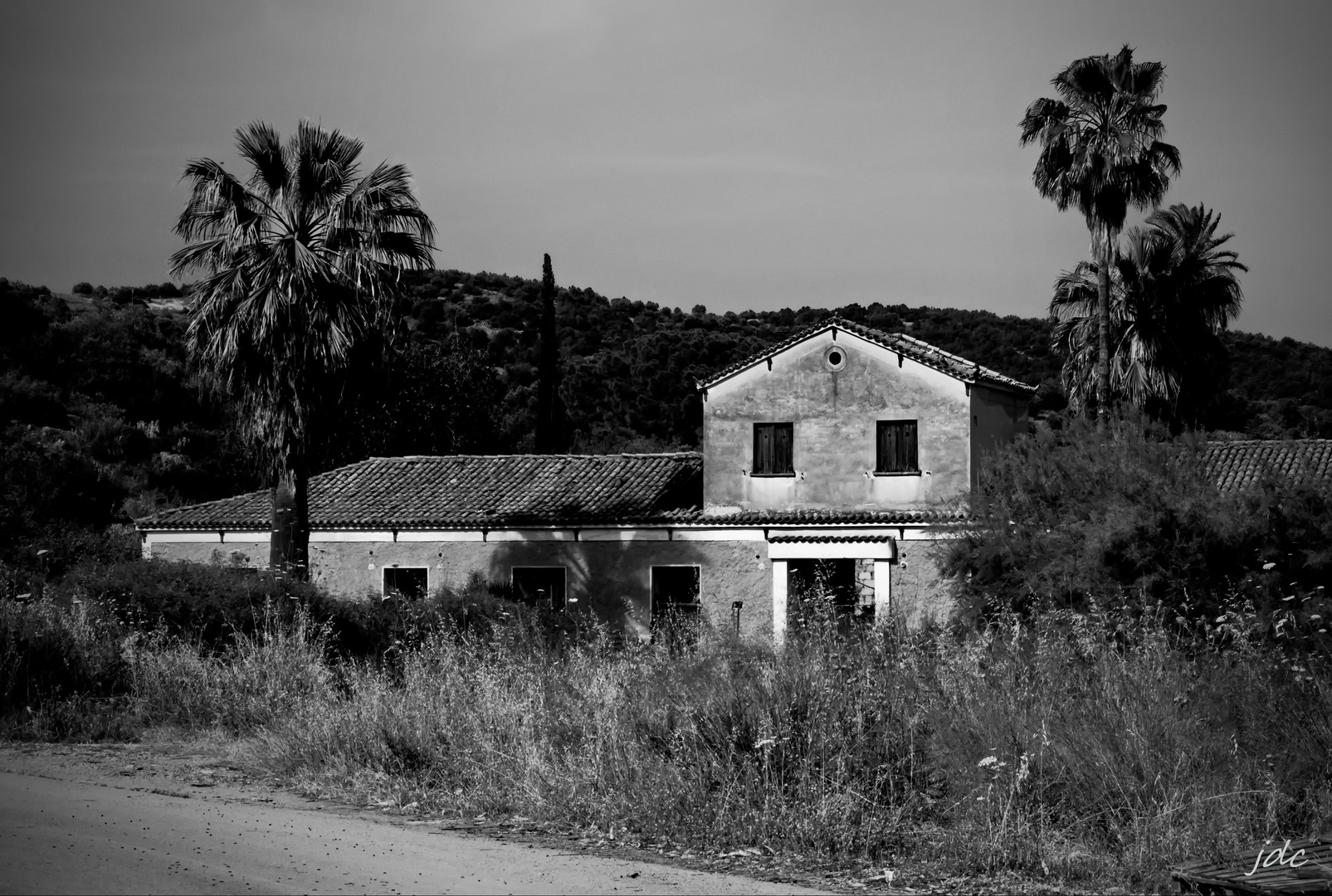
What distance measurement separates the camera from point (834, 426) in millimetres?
27328

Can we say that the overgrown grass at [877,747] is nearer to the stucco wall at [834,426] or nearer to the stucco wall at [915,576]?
the stucco wall at [915,576]

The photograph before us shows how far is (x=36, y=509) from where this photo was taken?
35.5 meters

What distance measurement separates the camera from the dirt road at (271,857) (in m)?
7.16

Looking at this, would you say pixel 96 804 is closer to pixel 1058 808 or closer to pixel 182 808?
pixel 182 808

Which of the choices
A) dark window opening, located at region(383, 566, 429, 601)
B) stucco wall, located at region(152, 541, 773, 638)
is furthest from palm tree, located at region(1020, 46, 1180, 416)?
dark window opening, located at region(383, 566, 429, 601)

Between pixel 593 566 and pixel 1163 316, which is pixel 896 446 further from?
pixel 1163 316

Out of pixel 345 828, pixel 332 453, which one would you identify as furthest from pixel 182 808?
pixel 332 453

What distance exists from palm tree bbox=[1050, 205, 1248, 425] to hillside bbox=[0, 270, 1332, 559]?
10.4 m

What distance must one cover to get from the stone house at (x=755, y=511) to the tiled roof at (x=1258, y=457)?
407 centimetres

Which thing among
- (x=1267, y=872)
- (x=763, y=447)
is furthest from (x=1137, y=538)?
(x=763, y=447)

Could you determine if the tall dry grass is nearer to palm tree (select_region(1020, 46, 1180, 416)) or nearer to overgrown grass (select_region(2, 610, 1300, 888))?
overgrown grass (select_region(2, 610, 1300, 888))

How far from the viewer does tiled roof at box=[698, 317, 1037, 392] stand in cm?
2644

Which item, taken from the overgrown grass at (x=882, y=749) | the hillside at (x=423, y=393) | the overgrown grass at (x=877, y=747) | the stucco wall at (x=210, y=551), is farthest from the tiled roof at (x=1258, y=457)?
the stucco wall at (x=210, y=551)

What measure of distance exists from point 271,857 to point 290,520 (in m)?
16.1
